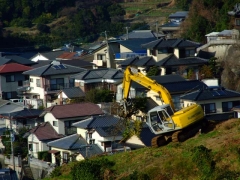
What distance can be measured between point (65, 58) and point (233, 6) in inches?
454

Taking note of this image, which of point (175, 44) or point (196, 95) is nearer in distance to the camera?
point (196, 95)

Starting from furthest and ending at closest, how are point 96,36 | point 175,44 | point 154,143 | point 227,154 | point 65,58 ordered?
1. point 96,36
2. point 65,58
3. point 175,44
4. point 154,143
5. point 227,154

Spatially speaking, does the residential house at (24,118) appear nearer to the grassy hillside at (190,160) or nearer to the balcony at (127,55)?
the balcony at (127,55)

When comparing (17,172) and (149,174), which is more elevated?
(149,174)

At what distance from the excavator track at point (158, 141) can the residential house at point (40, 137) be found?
1427cm

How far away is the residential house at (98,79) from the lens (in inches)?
1583

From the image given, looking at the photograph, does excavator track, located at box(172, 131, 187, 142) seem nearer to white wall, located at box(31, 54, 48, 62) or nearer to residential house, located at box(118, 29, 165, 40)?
residential house, located at box(118, 29, 165, 40)

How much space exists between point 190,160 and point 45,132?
18.9 m

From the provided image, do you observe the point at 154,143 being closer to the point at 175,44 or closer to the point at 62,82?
the point at 175,44

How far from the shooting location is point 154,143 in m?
20.9

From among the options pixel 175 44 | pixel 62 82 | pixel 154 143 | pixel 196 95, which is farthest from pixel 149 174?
pixel 62 82

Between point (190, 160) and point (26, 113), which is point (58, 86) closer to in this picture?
point (26, 113)

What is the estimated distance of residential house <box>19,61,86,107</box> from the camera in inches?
1686

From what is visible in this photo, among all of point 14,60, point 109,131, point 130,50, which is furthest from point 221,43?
point 14,60
